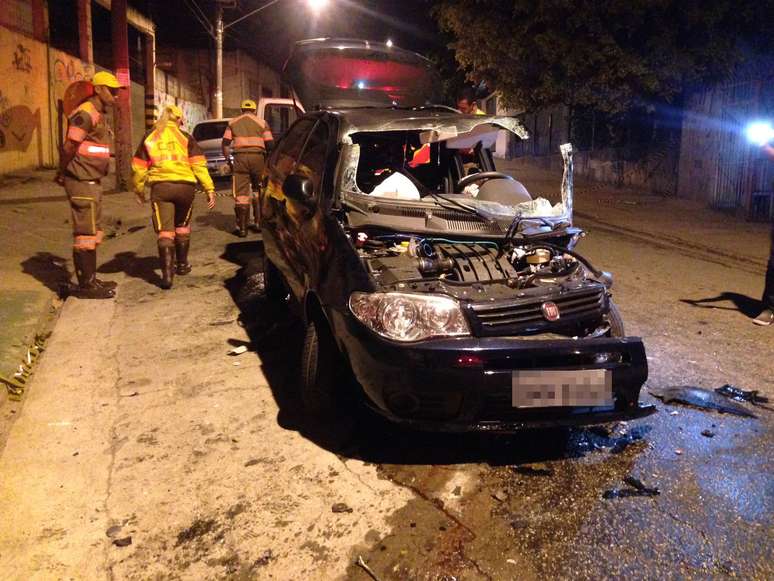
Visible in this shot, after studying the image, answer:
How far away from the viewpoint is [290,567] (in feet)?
8.46

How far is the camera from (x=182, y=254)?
7.08m

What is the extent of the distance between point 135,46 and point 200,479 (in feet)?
77.0

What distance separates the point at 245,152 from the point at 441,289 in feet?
20.9

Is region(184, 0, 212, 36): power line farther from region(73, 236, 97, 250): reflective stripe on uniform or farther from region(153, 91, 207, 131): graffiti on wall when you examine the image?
region(73, 236, 97, 250): reflective stripe on uniform

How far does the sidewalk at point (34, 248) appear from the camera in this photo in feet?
16.6

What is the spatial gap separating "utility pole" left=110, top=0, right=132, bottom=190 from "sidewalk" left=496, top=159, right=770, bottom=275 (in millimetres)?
8175

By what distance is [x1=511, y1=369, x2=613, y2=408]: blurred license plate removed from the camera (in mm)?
2963

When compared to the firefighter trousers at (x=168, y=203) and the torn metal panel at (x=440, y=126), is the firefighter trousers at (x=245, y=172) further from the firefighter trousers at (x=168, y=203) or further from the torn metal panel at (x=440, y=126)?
the torn metal panel at (x=440, y=126)

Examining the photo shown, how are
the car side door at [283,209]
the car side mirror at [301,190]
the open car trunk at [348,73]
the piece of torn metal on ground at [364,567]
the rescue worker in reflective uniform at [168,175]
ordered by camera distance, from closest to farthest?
1. the piece of torn metal on ground at [364,567]
2. the car side mirror at [301,190]
3. the car side door at [283,209]
4. the rescue worker in reflective uniform at [168,175]
5. the open car trunk at [348,73]

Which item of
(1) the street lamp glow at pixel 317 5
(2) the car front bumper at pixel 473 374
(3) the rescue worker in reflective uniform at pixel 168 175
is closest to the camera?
(2) the car front bumper at pixel 473 374

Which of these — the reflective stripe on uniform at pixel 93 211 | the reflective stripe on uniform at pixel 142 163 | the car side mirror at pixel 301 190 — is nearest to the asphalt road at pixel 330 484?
the car side mirror at pixel 301 190

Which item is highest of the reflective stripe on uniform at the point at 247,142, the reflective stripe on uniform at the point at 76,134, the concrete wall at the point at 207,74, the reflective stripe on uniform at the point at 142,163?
the concrete wall at the point at 207,74

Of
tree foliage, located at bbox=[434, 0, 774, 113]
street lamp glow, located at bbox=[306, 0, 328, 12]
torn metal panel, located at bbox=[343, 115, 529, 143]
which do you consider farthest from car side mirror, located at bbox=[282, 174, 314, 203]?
street lamp glow, located at bbox=[306, 0, 328, 12]

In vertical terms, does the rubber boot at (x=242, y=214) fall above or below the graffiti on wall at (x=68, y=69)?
below
